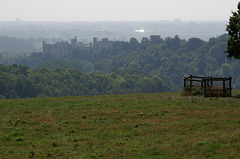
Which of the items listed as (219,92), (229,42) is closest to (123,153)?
(219,92)

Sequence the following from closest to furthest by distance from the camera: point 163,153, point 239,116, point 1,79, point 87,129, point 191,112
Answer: point 163,153 → point 87,129 → point 239,116 → point 191,112 → point 1,79

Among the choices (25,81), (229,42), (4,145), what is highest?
(229,42)

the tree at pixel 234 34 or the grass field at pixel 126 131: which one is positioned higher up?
the tree at pixel 234 34

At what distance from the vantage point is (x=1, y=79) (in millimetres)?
191125

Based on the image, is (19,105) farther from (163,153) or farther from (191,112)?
(163,153)

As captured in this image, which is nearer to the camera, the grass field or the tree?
the grass field

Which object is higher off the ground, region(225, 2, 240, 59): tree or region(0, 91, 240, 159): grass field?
region(225, 2, 240, 59): tree

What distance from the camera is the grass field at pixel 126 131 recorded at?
783 inches

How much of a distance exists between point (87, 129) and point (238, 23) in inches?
913

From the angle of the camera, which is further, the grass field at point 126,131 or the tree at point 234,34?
the tree at point 234,34

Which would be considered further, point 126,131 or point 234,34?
point 234,34

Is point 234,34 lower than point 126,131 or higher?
higher

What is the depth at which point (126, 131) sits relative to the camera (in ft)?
81.8

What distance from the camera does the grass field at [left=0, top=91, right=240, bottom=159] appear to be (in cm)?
1989
